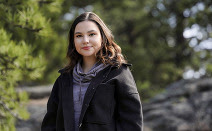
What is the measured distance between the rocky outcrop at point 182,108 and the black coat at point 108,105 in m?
3.00

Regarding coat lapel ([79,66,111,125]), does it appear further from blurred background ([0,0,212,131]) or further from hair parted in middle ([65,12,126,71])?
blurred background ([0,0,212,131])

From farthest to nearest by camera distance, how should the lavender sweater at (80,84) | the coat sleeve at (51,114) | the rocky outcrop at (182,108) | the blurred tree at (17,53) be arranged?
the rocky outcrop at (182,108), the blurred tree at (17,53), the coat sleeve at (51,114), the lavender sweater at (80,84)

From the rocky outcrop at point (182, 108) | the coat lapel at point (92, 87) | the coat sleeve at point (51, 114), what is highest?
the coat lapel at point (92, 87)

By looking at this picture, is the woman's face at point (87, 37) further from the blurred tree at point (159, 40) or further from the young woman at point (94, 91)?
the blurred tree at point (159, 40)

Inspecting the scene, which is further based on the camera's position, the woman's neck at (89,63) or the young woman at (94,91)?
the woman's neck at (89,63)

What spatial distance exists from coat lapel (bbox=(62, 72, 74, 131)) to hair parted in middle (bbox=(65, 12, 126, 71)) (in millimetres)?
153

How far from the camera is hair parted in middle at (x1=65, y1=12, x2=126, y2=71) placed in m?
1.94

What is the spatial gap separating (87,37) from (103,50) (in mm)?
180

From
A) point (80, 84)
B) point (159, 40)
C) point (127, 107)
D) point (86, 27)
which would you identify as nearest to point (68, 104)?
point (80, 84)

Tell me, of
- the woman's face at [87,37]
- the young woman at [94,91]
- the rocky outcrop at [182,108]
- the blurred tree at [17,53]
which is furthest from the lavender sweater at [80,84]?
the rocky outcrop at [182,108]

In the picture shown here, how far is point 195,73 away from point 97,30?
224 inches

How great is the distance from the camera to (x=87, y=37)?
6.28 ft

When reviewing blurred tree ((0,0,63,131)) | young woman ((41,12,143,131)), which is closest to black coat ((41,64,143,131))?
young woman ((41,12,143,131))

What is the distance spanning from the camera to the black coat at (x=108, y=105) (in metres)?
1.78
